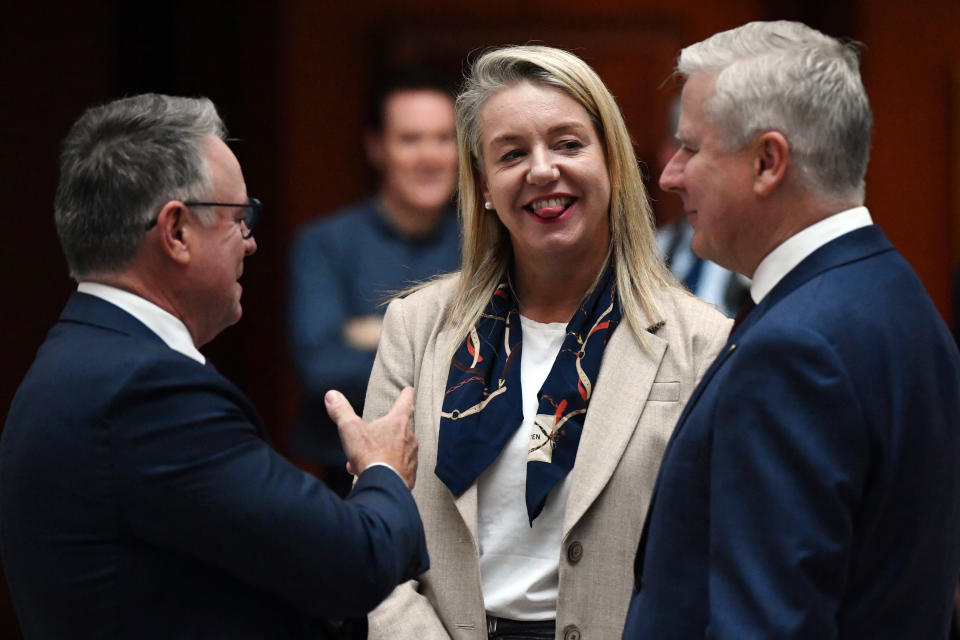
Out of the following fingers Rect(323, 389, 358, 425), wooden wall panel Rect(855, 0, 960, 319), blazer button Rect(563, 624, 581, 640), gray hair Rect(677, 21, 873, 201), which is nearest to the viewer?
gray hair Rect(677, 21, 873, 201)

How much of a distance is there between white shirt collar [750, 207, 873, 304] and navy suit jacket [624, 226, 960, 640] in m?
0.01

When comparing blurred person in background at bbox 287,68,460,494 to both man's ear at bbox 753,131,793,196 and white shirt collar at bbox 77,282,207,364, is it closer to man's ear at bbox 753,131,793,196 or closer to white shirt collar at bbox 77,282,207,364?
white shirt collar at bbox 77,282,207,364

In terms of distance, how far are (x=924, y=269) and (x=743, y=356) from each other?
4218mm

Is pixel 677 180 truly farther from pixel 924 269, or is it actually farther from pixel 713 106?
pixel 924 269

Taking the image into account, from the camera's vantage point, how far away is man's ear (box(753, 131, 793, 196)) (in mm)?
1795

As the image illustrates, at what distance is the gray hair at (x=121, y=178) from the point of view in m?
1.94

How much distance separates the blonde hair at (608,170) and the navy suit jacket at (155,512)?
0.79 meters

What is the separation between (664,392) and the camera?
2402 mm

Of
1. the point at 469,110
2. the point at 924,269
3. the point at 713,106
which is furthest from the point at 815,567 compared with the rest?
the point at 924,269

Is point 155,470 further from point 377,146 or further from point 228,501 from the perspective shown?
point 377,146

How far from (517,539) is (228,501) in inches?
29.7

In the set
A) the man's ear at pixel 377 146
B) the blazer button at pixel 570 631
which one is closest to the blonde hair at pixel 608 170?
the blazer button at pixel 570 631

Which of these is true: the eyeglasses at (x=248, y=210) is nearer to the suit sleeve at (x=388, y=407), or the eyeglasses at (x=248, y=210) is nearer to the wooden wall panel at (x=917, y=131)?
the suit sleeve at (x=388, y=407)

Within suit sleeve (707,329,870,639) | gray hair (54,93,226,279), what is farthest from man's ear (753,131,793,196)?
gray hair (54,93,226,279)
